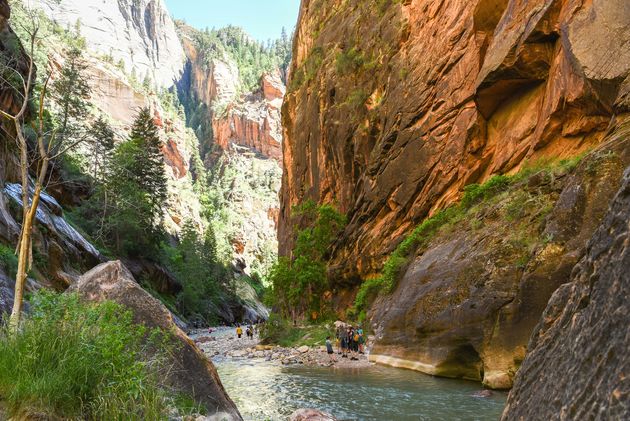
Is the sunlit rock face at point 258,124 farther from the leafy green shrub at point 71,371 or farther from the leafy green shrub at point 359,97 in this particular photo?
the leafy green shrub at point 71,371

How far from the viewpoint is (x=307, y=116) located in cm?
4441

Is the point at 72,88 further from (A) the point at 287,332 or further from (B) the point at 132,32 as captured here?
(B) the point at 132,32

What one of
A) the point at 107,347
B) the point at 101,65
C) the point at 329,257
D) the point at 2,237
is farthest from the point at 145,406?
the point at 101,65

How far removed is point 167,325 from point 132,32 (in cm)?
17051

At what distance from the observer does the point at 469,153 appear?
887 inches

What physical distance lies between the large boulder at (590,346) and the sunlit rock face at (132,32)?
14037cm

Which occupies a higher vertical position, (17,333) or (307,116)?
(307,116)

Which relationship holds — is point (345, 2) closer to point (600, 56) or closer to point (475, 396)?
point (600, 56)

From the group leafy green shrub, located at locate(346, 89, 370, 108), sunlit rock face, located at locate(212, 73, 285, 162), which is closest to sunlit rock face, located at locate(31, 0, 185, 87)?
sunlit rock face, located at locate(212, 73, 285, 162)

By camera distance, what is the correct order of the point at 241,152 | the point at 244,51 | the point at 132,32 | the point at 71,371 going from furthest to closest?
the point at 244,51 → the point at 132,32 → the point at 241,152 → the point at 71,371

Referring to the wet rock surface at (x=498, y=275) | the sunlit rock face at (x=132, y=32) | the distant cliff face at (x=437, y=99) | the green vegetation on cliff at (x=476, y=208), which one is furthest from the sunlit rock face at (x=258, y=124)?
the wet rock surface at (x=498, y=275)

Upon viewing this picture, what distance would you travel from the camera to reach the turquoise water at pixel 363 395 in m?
9.98

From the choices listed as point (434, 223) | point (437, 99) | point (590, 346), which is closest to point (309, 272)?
point (434, 223)

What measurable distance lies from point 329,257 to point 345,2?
24.7 metres
